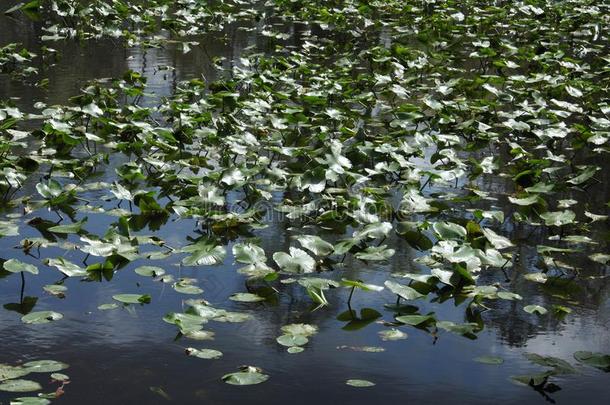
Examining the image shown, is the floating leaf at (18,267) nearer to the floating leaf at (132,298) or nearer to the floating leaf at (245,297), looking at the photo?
the floating leaf at (132,298)

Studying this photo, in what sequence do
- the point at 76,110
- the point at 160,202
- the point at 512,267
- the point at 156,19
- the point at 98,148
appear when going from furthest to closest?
the point at 156,19
the point at 76,110
the point at 98,148
the point at 160,202
the point at 512,267

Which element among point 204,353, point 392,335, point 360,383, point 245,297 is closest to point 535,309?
point 392,335

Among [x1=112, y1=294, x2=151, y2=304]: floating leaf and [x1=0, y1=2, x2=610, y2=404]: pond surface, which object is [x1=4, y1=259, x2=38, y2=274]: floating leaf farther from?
[x1=112, y1=294, x2=151, y2=304]: floating leaf

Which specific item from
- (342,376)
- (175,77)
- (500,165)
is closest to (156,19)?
(175,77)

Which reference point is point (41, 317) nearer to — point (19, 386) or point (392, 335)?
point (19, 386)

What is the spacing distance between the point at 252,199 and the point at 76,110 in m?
1.25

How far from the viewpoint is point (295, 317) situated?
7.94 ft

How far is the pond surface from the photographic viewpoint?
6.81ft

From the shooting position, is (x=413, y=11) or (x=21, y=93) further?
(x=413, y=11)

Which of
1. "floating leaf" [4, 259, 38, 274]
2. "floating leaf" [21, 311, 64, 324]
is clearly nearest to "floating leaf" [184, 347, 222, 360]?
"floating leaf" [21, 311, 64, 324]

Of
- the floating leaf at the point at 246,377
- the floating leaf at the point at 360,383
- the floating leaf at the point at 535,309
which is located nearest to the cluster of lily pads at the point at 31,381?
the floating leaf at the point at 246,377

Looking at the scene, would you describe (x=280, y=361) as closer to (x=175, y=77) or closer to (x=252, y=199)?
(x=252, y=199)

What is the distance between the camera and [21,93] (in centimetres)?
464

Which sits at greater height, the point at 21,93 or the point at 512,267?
the point at 21,93
